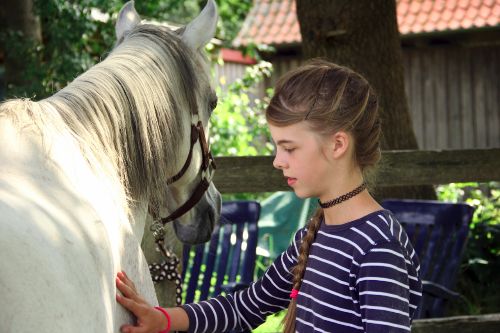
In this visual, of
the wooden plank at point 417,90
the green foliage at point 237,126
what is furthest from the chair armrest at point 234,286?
the wooden plank at point 417,90

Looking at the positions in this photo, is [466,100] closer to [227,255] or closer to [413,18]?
[413,18]

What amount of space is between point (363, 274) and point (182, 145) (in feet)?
3.34

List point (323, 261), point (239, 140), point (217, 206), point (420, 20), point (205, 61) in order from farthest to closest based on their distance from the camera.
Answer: point (420, 20) < point (239, 140) < point (217, 206) < point (205, 61) < point (323, 261)

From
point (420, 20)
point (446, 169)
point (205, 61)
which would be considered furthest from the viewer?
point (420, 20)

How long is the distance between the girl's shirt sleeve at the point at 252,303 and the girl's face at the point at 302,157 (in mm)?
252

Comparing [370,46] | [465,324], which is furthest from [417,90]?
[465,324]

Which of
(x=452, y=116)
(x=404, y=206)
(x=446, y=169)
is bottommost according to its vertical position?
(x=452, y=116)

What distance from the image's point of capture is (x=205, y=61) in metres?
2.90

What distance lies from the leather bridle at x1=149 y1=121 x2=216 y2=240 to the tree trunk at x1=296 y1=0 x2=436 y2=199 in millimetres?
3039

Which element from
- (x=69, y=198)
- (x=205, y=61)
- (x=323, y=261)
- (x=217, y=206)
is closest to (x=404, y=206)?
(x=217, y=206)

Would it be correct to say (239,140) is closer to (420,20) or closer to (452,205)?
(452,205)

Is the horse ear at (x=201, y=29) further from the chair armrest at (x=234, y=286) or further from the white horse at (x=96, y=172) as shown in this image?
the chair armrest at (x=234, y=286)

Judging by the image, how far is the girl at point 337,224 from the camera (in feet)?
6.03

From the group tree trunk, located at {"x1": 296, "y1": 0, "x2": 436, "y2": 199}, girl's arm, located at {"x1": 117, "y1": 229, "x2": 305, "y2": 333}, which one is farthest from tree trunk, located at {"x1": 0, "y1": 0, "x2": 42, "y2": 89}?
girl's arm, located at {"x1": 117, "y1": 229, "x2": 305, "y2": 333}
